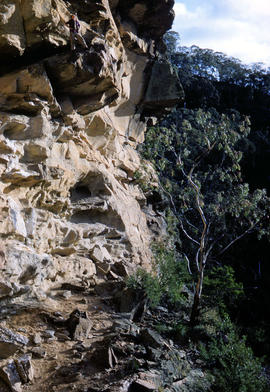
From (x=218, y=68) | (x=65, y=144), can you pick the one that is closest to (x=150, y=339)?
(x=65, y=144)

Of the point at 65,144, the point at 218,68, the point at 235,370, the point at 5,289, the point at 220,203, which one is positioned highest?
the point at 218,68

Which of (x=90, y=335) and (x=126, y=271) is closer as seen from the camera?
(x=90, y=335)

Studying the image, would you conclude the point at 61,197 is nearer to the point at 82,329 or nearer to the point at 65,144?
the point at 65,144

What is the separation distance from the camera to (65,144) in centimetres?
976

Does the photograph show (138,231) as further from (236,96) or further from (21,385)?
(236,96)

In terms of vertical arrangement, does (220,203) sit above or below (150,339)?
above

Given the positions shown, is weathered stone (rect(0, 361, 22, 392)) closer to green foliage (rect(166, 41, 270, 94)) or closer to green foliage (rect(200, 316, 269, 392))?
green foliage (rect(200, 316, 269, 392))

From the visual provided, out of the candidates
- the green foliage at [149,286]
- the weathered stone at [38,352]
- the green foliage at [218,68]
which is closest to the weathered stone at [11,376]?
the weathered stone at [38,352]

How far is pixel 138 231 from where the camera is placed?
13562mm

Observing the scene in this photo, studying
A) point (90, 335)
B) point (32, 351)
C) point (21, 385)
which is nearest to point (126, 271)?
point (90, 335)

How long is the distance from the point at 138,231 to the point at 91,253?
130 inches

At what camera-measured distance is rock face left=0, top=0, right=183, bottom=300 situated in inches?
292

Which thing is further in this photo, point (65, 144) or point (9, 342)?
point (65, 144)

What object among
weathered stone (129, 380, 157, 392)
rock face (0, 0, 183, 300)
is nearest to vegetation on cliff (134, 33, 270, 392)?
weathered stone (129, 380, 157, 392)
